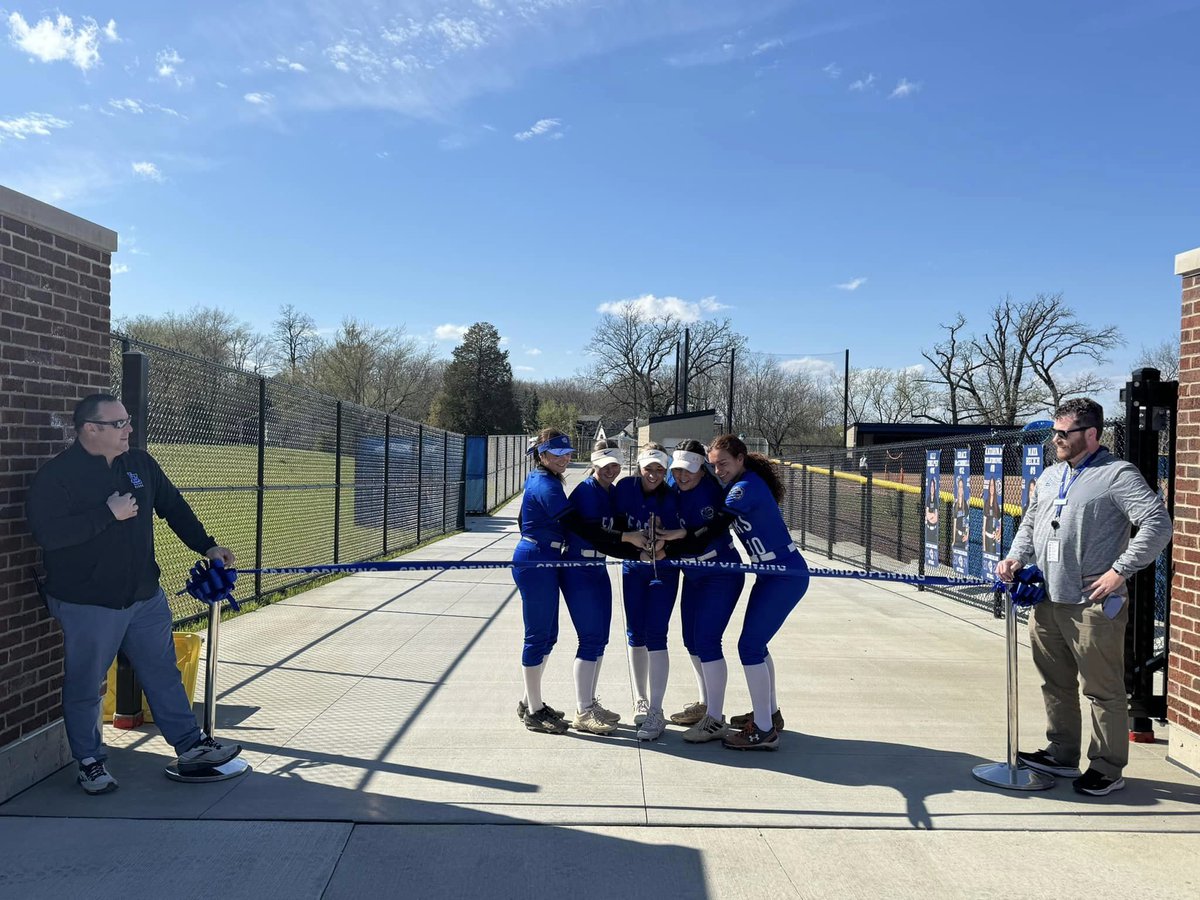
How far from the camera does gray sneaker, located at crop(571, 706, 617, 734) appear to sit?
539 centimetres

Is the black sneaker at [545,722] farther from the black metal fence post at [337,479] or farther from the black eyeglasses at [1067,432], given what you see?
the black metal fence post at [337,479]

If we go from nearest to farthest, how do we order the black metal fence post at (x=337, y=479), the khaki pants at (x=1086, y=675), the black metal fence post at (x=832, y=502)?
the khaki pants at (x=1086, y=675), the black metal fence post at (x=337, y=479), the black metal fence post at (x=832, y=502)

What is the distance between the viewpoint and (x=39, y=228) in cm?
448

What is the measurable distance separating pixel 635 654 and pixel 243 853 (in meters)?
2.54

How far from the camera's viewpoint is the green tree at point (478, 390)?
75.9m

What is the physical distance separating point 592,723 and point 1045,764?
8.13ft

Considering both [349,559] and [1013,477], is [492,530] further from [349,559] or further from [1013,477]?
[1013,477]

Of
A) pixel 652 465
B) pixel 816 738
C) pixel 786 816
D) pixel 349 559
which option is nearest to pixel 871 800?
pixel 786 816

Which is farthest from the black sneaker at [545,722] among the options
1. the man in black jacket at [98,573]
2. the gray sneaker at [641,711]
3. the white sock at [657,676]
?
the man in black jacket at [98,573]

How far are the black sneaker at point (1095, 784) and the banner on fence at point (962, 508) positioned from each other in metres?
6.31

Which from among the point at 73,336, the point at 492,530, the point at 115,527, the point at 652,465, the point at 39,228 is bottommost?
the point at 492,530

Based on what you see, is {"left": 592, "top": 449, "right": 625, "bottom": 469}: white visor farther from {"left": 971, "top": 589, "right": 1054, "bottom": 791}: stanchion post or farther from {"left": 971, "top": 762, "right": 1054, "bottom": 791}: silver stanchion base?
{"left": 971, "top": 762, "right": 1054, "bottom": 791}: silver stanchion base

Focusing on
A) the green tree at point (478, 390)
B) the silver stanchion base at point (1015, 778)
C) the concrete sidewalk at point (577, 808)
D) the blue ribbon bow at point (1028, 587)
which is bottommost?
the concrete sidewalk at point (577, 808)

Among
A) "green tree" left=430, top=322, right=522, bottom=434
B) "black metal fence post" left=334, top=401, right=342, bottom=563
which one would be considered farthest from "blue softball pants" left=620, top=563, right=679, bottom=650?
"green tree" left=430, top=322, right=522, bottom=434
